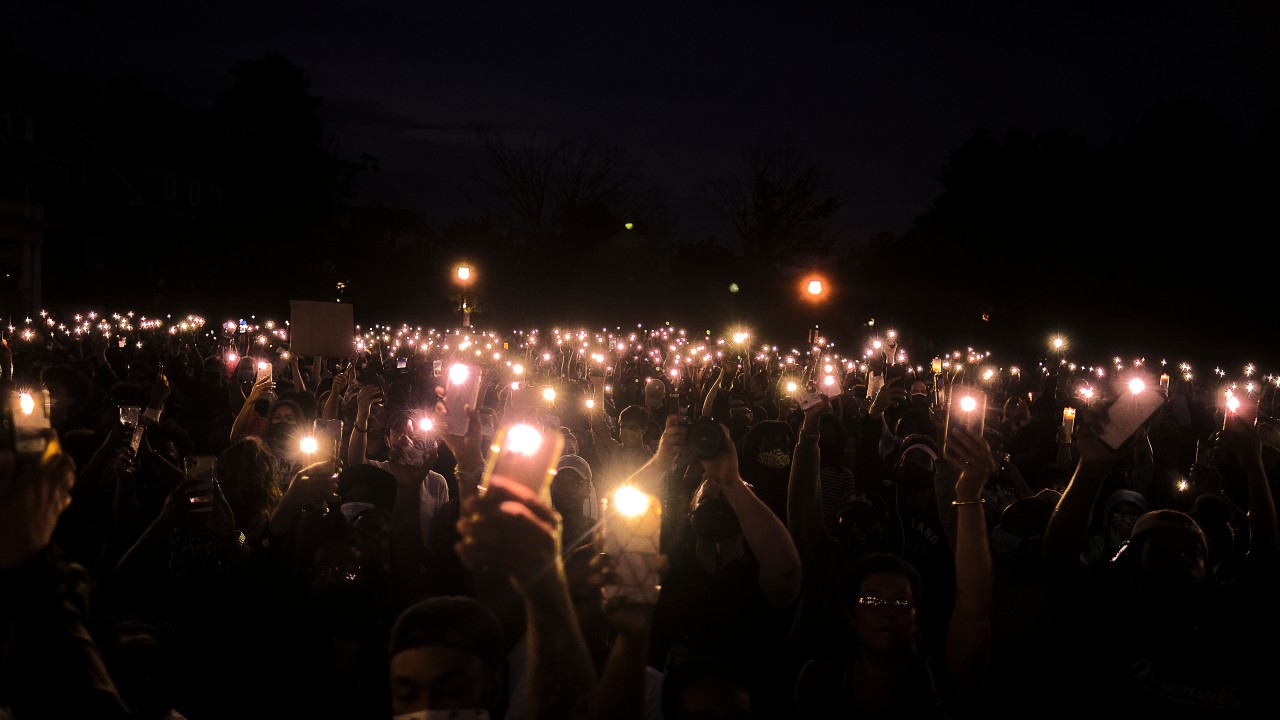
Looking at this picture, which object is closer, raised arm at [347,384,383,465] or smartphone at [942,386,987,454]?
smartphone at [942,386,987,454]

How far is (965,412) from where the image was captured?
13.4 feet

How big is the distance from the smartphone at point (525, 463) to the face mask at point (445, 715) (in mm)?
922

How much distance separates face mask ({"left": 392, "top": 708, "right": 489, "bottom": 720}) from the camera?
2766mm

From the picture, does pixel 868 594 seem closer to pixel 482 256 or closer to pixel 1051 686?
pixel 1051 686

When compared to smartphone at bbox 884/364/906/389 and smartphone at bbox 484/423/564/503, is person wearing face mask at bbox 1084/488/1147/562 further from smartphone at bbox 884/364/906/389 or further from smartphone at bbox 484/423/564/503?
smartphone at bbox 484/423/564/503

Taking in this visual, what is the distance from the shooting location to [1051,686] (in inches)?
159

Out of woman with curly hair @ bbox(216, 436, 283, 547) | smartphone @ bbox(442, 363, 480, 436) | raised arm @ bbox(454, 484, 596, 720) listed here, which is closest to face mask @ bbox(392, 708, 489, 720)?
raised arm @ bbox(454, 484, 596, 720)

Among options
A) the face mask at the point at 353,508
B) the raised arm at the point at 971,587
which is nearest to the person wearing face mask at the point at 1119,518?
the raised arm at the point at 971,587

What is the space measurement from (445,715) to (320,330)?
374 inches

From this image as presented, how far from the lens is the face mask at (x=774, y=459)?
695 centimetres

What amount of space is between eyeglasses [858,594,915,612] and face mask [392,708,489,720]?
5.05 feet

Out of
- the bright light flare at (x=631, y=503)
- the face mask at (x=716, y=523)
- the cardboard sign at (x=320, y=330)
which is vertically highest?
the cardboard sign at (x=320, y=330)

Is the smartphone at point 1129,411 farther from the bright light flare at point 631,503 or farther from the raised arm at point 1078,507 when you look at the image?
the bright light flare at point 631,503

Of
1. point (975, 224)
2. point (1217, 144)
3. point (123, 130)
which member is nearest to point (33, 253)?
point (123, 130)
